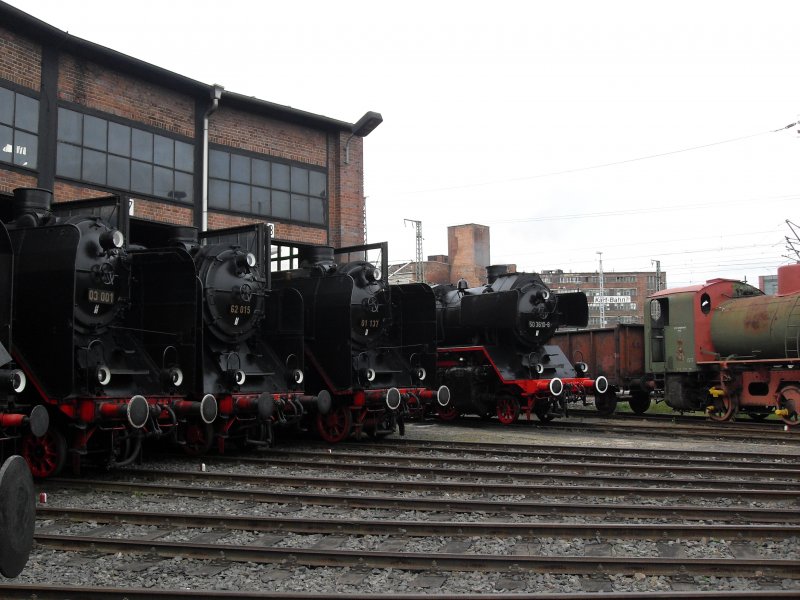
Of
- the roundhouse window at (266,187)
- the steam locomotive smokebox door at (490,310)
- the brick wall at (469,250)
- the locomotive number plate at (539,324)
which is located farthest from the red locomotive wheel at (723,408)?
the brick wall at (469,250)

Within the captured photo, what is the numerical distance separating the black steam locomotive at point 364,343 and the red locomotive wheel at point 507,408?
7.58 ft

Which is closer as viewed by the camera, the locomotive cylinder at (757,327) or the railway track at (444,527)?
the railway track at (444,527)

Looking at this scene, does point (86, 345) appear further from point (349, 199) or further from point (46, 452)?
point (349, 199)

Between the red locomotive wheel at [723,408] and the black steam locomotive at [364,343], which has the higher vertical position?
the black steam locomotive at [364,343]

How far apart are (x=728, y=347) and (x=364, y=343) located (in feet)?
27.0

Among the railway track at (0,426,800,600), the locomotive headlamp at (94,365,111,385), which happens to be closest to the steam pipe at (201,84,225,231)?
the railway track at (0,426,800,600)

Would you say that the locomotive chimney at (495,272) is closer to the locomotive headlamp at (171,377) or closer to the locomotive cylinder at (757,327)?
the locomotive cylinder at (757,327)

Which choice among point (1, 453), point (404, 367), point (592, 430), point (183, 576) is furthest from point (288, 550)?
point (592, 430)

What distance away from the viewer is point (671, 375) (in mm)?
17156

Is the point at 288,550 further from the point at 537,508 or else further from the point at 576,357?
the point at 576,357

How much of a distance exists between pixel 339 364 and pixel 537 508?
20.6 feet

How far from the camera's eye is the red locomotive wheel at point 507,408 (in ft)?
51.9

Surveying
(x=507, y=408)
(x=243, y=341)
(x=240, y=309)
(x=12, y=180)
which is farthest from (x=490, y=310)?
(x=12, y=180)

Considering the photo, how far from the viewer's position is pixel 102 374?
891 centimetres
